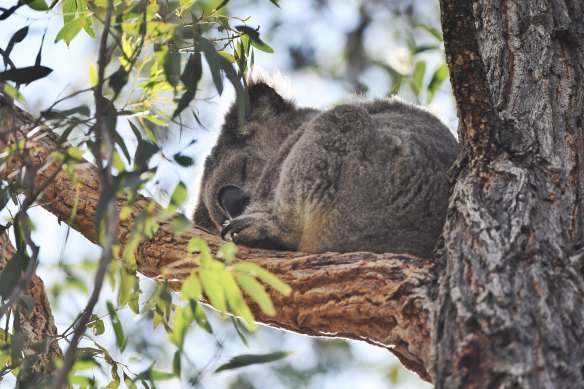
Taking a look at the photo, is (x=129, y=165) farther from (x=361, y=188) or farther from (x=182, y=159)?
(x=361, y=188)

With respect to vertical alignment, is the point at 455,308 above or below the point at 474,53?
below

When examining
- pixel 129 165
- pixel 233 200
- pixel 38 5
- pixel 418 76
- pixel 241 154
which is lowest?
pixel 129 165

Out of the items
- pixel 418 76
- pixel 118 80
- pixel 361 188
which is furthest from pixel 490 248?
pixel 418 76

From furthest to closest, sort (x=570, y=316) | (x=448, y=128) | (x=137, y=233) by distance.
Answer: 1. (x=448, y=128)
2. (x=570, y=316)
3. (x=137, y=233)

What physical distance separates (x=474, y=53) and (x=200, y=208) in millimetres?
2198

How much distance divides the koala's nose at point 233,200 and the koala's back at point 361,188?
506 mm

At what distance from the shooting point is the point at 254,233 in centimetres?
334

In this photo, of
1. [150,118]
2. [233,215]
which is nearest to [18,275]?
[150,118]

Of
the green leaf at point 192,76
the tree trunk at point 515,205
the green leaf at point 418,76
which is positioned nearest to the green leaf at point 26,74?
the green leaf at point 192,76

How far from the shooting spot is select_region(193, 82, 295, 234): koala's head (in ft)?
13.5

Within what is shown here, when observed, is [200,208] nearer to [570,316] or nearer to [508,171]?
[508,171]

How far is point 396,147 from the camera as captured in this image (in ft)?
11.1

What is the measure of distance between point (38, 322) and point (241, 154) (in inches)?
61.5

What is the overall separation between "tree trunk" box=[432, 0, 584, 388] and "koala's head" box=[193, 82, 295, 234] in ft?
4.69
